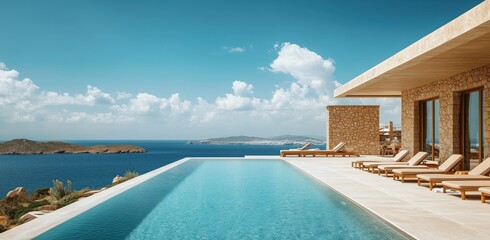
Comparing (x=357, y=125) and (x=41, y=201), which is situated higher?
(x=357, y=125)

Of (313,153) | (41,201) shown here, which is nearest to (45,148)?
(313,153)

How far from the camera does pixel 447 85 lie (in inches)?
519

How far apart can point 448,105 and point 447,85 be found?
0.61 metres

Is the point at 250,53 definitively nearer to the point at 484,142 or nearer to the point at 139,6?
the point at 139,6

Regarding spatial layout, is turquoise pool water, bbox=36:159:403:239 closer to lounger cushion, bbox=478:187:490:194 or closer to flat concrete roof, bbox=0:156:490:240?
flat concrete roof, bbox=0:156:490:240

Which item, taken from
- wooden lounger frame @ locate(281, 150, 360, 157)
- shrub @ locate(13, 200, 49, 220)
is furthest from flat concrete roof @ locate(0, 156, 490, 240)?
wooden lounger frame @ locate(281, 150, 360, 157)

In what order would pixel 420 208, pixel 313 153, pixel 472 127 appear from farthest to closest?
pixel 313 153, pixel 472 127, pixel 420 208

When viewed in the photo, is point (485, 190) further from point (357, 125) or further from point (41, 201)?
point (357, 125)

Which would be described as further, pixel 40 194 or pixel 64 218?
pixel 40 194

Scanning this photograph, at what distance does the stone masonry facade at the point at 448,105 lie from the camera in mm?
11125

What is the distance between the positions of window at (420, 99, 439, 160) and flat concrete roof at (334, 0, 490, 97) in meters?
1.40

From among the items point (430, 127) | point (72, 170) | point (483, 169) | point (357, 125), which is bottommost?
point (72, 170)

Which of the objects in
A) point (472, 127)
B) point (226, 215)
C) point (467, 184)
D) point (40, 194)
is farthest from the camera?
point (40, 194)

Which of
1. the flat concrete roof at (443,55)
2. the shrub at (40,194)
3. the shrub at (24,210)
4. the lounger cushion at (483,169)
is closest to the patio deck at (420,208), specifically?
the lounger cushion at (483,169)
